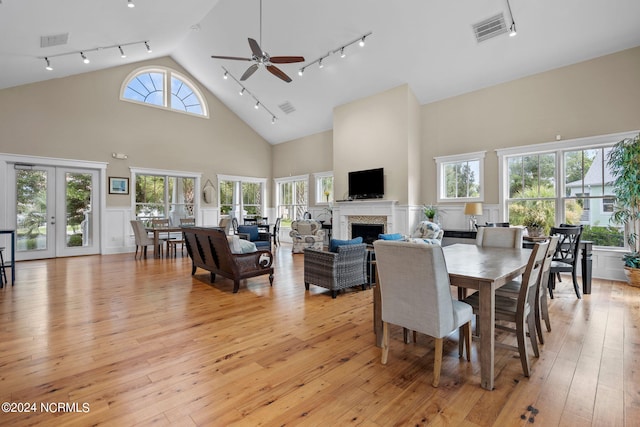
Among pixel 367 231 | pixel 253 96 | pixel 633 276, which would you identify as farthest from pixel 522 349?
pixel 253 96

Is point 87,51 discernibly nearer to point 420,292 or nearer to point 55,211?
point 55,211

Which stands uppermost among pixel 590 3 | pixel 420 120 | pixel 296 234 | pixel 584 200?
pixel 590 3

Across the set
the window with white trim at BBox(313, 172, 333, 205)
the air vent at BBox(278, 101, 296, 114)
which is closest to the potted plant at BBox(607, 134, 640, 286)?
the window with white trim at BBox(313, 172, 333, 205)

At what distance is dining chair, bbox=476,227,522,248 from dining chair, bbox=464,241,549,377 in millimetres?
1184

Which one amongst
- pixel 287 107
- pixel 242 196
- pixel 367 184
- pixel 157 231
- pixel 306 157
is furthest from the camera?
pixel 242 196

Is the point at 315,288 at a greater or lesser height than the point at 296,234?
lesser

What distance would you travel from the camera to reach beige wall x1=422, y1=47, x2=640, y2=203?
16.6 feet

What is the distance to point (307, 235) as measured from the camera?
26.0 feet

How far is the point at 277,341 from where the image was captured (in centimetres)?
279

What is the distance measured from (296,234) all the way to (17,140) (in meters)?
6.62

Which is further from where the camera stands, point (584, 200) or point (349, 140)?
point (349, 140)

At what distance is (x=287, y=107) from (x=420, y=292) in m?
8.02

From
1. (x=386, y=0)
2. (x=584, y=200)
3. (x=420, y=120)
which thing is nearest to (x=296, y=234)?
(x=420, y=120)

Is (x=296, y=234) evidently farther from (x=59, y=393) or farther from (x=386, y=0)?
(x=59, y=393)
